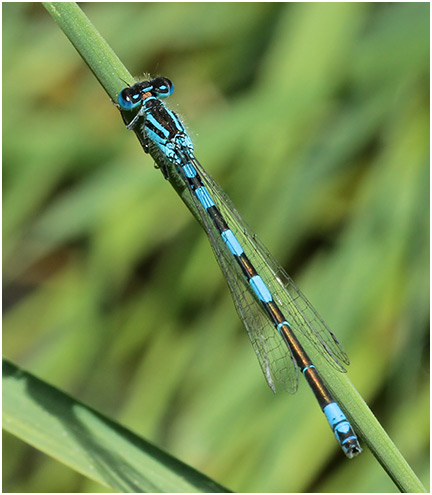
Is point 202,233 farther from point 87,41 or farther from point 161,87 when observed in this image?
point 87,41

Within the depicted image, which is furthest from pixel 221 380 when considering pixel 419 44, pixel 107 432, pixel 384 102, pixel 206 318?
pixel 419 44

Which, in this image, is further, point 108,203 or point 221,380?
point 108,203

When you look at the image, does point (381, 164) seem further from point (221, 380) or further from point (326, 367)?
point (326, 367)

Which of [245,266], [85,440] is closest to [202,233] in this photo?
[245,266]

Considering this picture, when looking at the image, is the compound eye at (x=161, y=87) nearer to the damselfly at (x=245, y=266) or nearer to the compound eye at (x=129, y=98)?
the damselfly at (x=245, y=266)

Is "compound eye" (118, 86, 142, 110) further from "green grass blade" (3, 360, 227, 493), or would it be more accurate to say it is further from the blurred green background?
"green grass blade" (3, 360, 227, 493)

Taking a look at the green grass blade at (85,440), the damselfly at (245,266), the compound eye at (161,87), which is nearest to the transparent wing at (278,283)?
the damselfly at (245,266)
